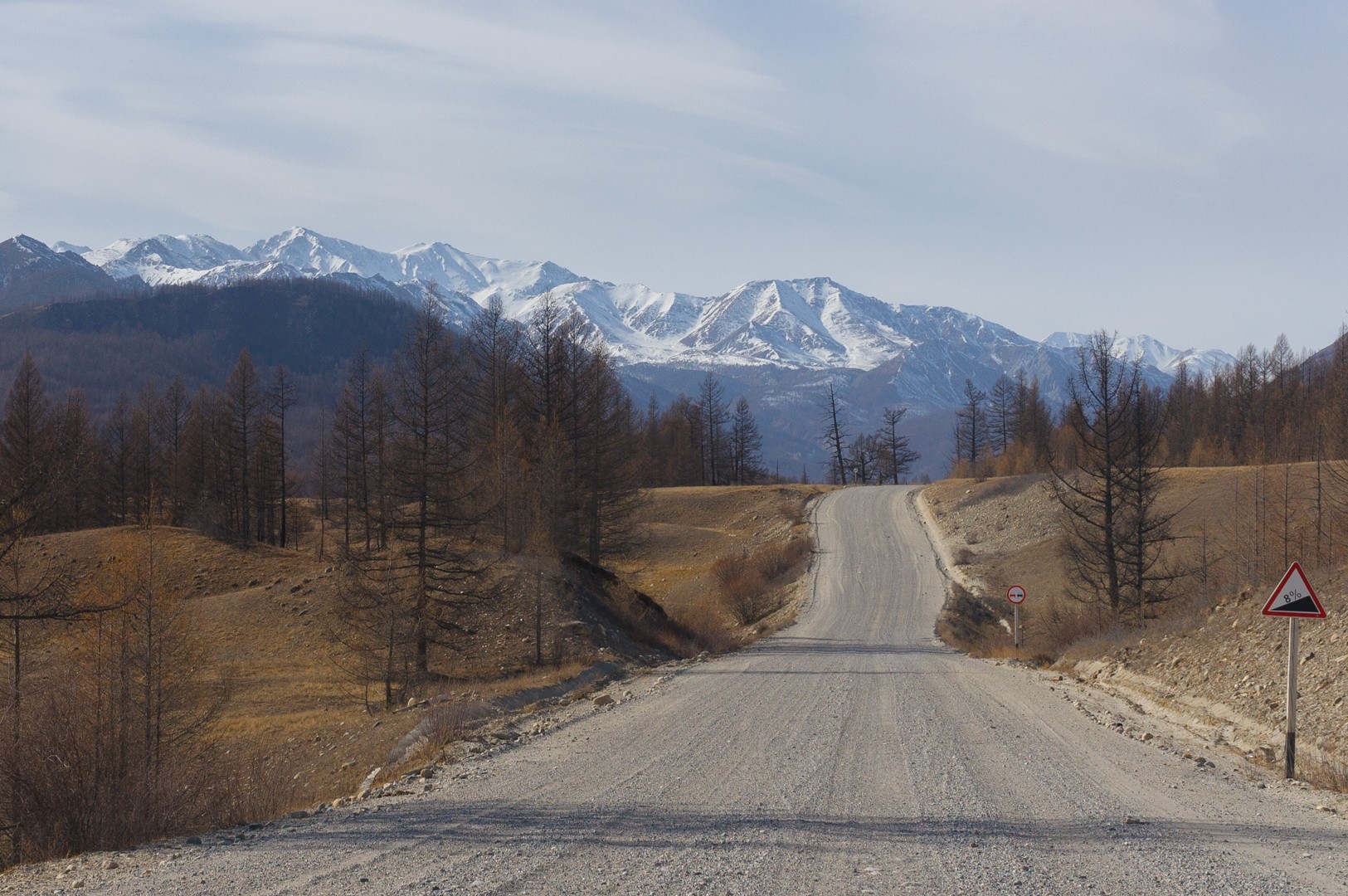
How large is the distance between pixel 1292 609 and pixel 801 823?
24.0 feet

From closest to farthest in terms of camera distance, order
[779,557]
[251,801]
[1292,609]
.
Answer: [251,801]
[1292,609]
[779,557]

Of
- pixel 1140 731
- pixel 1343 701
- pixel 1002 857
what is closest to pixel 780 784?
pixel 1002 857

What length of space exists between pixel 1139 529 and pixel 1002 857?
25.4 meters

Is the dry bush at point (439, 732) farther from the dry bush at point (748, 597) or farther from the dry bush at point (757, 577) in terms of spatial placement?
the dry bush at point (757, 577)

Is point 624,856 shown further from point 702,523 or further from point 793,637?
point 702,523

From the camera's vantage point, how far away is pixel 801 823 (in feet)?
27.4

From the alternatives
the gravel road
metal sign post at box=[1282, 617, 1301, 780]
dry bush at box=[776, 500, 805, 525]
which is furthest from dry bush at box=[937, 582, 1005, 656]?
metal sign post at box=[1282, 617, 1301, 780]

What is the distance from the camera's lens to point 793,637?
37188mm

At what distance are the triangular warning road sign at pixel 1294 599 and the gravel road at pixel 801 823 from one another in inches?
81.2

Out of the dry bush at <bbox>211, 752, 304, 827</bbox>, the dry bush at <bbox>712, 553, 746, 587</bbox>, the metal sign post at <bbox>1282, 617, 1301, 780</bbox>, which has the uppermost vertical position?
the metal sign post at <bbox>1282, 617, 1301, 780</bbox>

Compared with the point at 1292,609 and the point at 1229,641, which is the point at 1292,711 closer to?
the point at 1292,609

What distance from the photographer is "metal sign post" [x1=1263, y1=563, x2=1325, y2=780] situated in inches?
440

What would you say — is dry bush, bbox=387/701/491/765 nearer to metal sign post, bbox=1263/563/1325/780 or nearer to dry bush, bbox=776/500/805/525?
metal sign post, bbox=1263/563/1325/780

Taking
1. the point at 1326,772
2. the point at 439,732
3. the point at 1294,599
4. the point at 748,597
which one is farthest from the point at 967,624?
the point at 439,732
